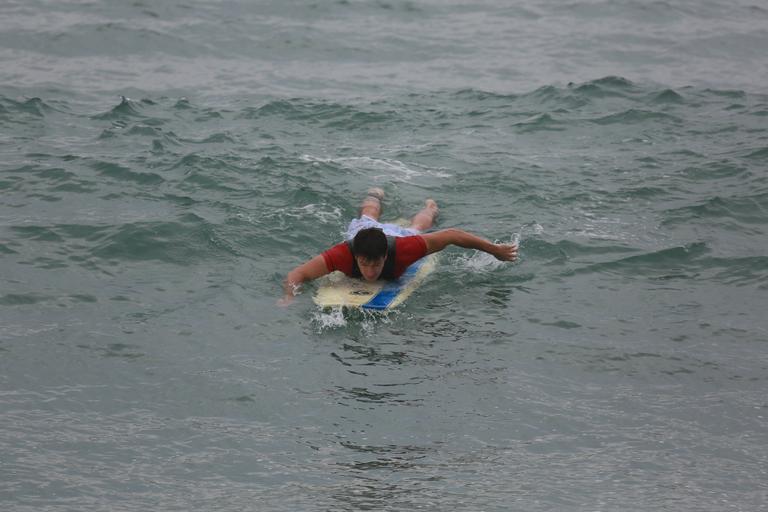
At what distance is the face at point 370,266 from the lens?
34.8 ft

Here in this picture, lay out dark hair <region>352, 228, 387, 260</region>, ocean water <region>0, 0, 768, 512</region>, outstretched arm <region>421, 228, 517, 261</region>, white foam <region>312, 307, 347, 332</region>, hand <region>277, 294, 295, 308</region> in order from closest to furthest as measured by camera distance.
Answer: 1. ocean water <region>0, 0, 768, 512</region>
2. white foam <region>312, 307, 347, 332</region>
3. dark hair <region>352, 228, 387, 260</region>
4. hand <region>277, 294, 295, 308</region>
5. outstretched arm <region>421, 228, 517, 261</region>

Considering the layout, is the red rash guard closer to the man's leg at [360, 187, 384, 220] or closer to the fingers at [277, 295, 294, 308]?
the fingers at [277, 295, 294, 308]

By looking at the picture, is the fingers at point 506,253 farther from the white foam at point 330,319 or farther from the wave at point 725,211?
the wave at point 725,211

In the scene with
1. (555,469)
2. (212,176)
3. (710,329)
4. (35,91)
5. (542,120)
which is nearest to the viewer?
(555,469)

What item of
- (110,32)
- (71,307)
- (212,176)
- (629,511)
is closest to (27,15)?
(110,32)

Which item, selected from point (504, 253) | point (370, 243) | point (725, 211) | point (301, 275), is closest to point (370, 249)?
point (370, 243)

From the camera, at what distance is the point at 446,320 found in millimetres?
10555

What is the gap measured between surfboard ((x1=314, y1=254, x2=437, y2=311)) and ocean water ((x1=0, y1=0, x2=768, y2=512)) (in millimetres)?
185

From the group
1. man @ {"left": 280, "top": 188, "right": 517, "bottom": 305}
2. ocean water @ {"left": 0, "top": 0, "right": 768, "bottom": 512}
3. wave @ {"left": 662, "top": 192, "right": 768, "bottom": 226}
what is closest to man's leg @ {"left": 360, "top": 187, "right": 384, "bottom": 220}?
ocean water @ {"left": 0, "top": 0, "right": 768, "bottom": 512}

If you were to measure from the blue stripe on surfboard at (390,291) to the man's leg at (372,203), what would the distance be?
1495 millimetres

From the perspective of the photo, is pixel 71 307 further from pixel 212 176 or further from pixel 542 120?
pixel 542 120

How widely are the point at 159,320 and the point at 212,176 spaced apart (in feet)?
14.2

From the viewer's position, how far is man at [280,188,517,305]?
10.5 metres

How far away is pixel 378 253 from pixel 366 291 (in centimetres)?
60
